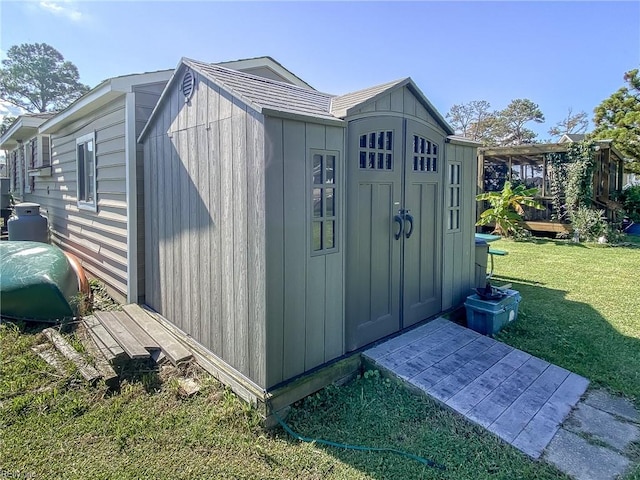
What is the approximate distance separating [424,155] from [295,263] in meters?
1.95

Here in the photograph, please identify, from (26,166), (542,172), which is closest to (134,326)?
(26,166)

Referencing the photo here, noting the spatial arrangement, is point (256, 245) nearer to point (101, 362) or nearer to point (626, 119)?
point (101, 362)

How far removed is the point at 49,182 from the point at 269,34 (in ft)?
18.6

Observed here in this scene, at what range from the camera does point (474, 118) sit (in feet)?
102

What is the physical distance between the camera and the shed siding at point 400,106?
10.4 ft

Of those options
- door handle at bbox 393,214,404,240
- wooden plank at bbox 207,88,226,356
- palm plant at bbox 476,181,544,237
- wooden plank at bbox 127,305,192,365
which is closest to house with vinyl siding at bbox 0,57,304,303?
Answer: wooden plank at bbox 127,305,192,365

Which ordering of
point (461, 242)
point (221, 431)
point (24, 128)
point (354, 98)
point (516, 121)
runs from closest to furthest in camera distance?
point (221, 431) < point (354, 98) < point (461, 242) < point (24, 128) < point (516, 121)

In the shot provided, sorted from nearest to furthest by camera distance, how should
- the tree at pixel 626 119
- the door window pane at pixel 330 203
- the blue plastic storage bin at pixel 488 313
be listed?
the door window pane at pixel 330 203 < the blue plastic storage bin at pixel 488 313 < the tree at pixel 626 119

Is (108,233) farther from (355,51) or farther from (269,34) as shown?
(355,51)

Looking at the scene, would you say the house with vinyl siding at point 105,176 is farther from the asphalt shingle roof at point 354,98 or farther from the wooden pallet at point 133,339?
the asphalt shingle roof at point 354,98

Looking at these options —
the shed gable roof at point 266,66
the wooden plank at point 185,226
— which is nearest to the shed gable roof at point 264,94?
the wooden plank at point 185,226

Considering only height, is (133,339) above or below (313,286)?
below

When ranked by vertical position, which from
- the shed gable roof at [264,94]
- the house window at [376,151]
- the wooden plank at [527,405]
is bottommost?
the wooden plank at [527,405]

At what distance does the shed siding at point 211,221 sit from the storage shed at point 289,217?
0.05ft
